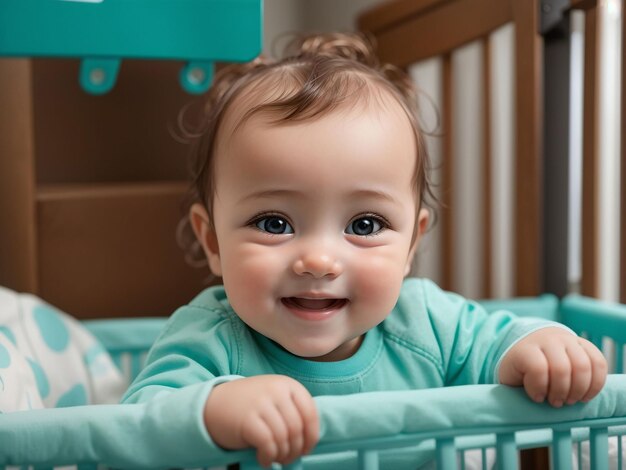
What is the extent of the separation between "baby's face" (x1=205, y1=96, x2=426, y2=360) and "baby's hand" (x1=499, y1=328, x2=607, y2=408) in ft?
0.45

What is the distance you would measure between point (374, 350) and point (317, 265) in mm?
206

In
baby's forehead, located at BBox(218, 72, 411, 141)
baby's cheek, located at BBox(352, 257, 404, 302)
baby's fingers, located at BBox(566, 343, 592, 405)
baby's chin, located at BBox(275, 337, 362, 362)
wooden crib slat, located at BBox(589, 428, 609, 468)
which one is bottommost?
wooden crib slat, located at BBox(589, 428, 609, 468)

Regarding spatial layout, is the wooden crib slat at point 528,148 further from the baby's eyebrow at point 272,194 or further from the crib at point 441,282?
the baby's eyebrow at point 272,194

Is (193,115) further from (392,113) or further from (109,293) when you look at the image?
(392,113)

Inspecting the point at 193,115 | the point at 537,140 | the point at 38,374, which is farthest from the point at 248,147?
the point at 193,115

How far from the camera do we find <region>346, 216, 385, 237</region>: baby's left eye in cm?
74

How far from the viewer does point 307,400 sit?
0.56m

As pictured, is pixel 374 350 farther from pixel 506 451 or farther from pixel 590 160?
pixel 590 160

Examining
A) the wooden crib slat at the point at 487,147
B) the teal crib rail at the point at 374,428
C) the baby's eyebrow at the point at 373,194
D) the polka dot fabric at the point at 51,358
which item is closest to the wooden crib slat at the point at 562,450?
the teal crib rail at the point at 374,428

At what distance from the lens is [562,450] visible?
63 centimetres

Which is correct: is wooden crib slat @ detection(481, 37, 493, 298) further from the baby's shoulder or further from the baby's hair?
the baby's shoulder

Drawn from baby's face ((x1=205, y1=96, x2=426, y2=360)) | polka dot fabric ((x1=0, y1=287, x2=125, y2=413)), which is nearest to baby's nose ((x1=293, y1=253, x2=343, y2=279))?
baby's face ((x1=205, y1=96, x2=426, y2=360))

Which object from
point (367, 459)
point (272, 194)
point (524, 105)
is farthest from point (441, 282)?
point (367, 459)

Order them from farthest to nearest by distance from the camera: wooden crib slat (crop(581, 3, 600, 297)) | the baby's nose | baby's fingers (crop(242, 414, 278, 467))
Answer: wooden crib slat (crop(581, 3, 600, 297)) → the baby's nose → baby's fingers (crop(242, 414, 278, 467))
